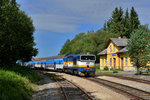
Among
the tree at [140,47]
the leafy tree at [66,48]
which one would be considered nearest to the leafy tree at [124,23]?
the leafy tree at [66,48]

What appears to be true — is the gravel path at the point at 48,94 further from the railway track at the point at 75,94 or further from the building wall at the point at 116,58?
the building wall at the point at 116,58

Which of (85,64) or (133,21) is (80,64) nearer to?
(85,64)

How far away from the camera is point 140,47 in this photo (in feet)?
80.4

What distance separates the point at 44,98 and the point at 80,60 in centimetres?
1324

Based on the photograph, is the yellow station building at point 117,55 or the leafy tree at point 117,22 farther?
the leafy tree at point 117,22

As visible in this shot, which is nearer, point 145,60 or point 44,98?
point 44,98

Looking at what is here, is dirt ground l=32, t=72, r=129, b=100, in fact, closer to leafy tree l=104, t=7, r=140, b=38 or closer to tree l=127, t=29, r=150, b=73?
tree l=127, t=29, r=150, b=73

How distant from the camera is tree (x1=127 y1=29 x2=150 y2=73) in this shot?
24.1 metres

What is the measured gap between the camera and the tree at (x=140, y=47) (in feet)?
79.1

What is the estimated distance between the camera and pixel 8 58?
67.9ft

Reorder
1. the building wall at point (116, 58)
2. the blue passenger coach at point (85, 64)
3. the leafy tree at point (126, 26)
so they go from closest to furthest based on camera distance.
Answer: the blue passenger coach at point (85, 64), the building wall at point (116, 58), the leafy tree at point (126, 26)

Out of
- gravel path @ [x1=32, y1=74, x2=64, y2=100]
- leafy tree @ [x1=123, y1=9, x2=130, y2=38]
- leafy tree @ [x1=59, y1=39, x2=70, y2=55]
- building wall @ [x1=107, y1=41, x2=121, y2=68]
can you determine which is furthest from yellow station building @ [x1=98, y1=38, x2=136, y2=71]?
leafy tree @ [x1=59, y1=39, x2=70, y2=55]

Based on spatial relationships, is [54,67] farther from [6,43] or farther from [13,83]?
[13,83]

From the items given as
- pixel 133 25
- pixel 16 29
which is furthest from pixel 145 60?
pixel 133 25
